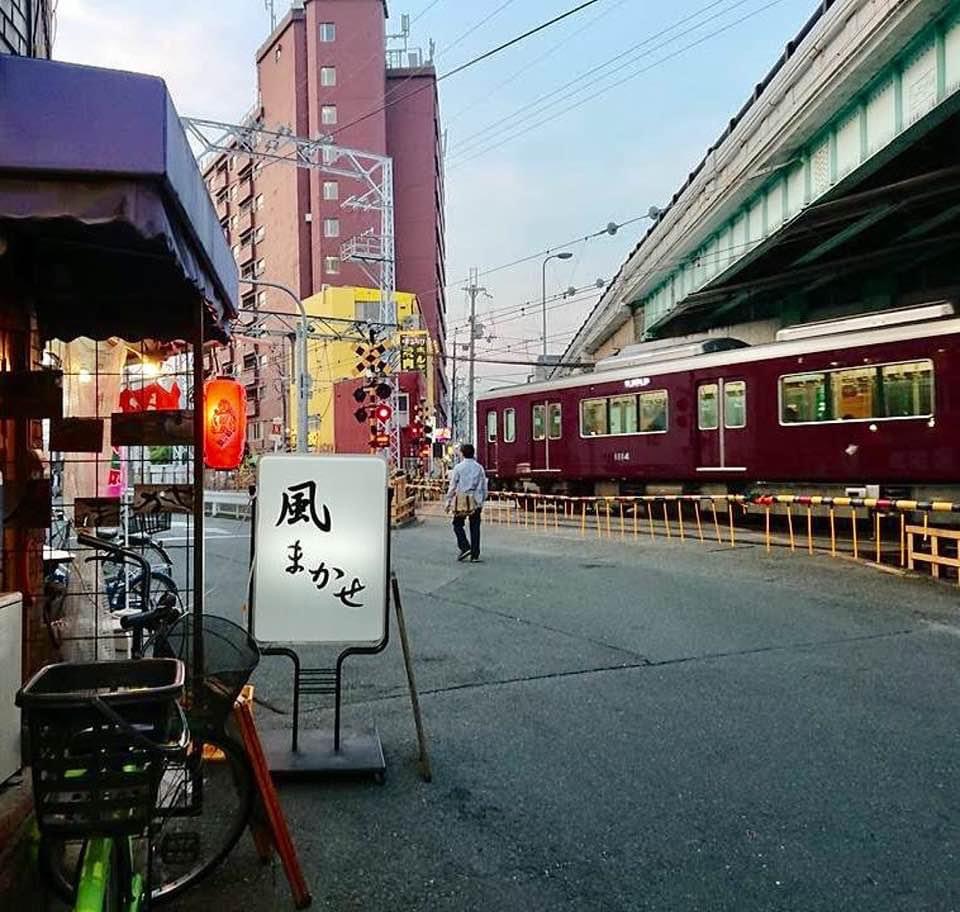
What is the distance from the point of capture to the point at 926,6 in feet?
36.1

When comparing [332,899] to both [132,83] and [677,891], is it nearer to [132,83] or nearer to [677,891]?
[677,891]

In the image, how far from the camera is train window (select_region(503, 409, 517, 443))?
24438 mm

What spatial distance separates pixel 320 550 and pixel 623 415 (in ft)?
53.9

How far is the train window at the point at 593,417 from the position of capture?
68.6 feet

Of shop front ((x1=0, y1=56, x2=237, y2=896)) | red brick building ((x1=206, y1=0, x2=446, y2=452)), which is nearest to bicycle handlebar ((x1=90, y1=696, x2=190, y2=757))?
shop front ((x1=0, y1=56, x2=237, y2=896))

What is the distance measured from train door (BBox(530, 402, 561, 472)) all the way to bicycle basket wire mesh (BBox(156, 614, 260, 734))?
1902 cm

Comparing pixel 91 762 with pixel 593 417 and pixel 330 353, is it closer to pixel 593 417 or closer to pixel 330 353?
pixel 593 417

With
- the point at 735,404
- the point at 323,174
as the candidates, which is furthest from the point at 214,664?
the point at 323,174

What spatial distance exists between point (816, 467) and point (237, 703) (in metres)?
14.4

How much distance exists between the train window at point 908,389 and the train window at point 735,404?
9.93 feet

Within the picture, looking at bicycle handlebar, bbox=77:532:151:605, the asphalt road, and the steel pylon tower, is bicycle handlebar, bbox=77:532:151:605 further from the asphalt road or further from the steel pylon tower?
the steel pylon tower

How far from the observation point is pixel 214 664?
11.9 ft

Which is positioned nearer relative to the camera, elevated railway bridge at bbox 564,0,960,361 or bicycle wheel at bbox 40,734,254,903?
bicycle wheel at bbox 40,734,254,903

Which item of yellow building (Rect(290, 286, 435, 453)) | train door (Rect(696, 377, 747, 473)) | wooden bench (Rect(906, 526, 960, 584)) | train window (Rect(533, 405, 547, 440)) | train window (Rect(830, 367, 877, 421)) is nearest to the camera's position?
wooden bench (Rect(906, 526, 960, 584))
